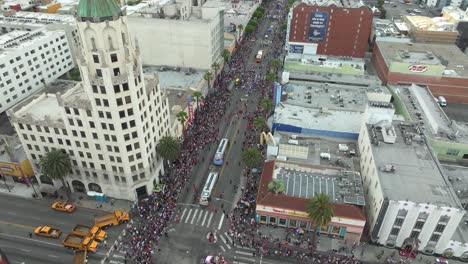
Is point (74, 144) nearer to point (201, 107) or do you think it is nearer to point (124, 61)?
point (124, 61)

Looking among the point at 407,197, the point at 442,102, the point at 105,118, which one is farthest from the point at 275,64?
the point at 105,118

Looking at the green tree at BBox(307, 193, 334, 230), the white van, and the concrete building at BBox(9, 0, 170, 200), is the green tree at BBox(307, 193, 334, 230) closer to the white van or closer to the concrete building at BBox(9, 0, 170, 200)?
the concrete building at BBox(9, 0, 170, 200)

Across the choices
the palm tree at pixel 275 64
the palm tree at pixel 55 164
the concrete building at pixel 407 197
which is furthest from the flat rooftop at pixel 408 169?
the palm tree at pixel 55 164

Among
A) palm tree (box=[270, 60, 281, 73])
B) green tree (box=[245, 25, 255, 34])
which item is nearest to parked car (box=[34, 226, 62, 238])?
palm tree (box=[270, 60, 281, 73])

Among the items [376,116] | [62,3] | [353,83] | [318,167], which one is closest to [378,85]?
[353,83]

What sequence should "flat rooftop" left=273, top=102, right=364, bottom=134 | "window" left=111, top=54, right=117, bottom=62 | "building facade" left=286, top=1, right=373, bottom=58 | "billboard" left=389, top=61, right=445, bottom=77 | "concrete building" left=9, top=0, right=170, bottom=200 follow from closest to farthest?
"concrete building" left=9, top=0, right=170, bottom=200 < "window" left=111, top=54, right=117, bottom=62 < "flat rooftop" left=273, top=102, right=364, bottom=134 < "billboard" left=389, top=61, right=445, bottom=77 < "building facade" left=286, top=1, right=373, bottom=58

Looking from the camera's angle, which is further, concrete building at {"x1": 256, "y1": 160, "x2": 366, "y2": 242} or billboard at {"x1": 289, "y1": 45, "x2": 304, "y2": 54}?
billboard at {"x1": 289, "y1": 45, "x2": 304, "y2": 54}
